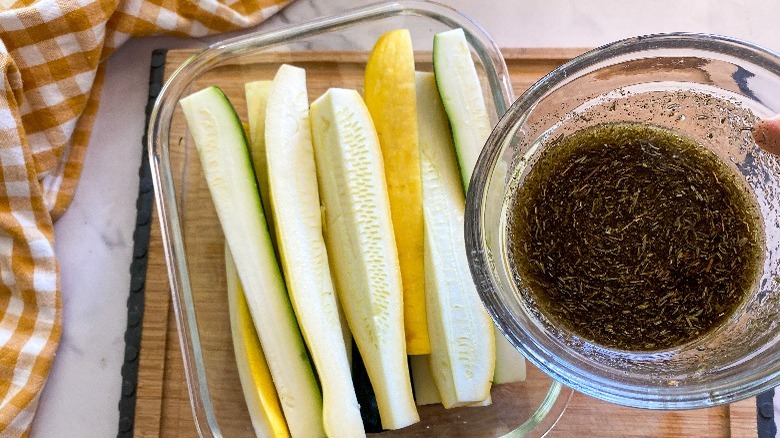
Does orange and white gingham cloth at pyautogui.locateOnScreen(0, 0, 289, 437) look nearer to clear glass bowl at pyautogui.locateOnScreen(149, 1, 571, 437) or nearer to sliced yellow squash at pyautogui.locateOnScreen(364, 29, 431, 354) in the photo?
clear glass bowl at pyautogui.locateOnScreen(149, 1, 571, 437)

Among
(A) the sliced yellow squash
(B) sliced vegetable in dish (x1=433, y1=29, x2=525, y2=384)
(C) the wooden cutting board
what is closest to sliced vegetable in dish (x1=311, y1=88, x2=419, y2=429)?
(A) the sliced yellow squash

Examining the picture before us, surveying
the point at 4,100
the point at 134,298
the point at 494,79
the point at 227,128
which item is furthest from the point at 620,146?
the point at 4,100

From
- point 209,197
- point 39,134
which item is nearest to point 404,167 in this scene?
point 209,197

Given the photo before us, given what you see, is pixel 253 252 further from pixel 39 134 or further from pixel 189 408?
pixel 39 134

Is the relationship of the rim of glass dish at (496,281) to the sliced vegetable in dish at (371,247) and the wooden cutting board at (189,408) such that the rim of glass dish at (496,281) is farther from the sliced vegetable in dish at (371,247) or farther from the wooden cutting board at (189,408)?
the wooden cutting board at (189,408)

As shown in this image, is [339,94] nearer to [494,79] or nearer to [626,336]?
[494,79]

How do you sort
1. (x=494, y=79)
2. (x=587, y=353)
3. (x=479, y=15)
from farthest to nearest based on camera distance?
1. (x=479, y=15)
2. (x=494, y=79)
3. (x=587, y=353)
